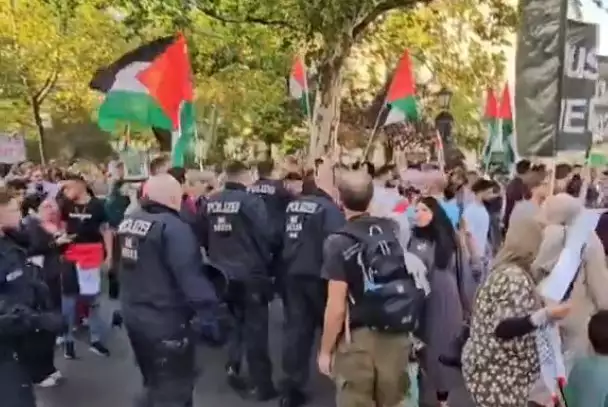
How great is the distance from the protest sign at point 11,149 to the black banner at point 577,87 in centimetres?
1550

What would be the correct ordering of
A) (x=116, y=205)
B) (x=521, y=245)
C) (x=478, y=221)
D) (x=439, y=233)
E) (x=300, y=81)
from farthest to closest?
(x=300, y=81)
(x=116, y=205)
(x=478, y=221)
(x=439, y=233)
(x=521, y=245)

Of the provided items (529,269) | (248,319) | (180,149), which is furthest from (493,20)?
(529,269)

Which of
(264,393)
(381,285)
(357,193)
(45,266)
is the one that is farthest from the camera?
(45,266)

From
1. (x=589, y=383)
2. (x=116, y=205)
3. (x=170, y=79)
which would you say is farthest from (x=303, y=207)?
(x=116, y=205)

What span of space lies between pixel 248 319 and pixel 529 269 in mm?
4609

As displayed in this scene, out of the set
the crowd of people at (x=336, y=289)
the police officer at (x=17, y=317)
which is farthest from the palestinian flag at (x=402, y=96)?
the police officer at (x=17, y=317)

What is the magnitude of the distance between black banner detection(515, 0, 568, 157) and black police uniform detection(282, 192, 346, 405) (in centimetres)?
263

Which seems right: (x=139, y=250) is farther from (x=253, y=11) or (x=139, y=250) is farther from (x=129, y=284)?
(x=253, y=11)

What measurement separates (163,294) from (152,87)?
4244 millimetres

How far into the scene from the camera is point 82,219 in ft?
37.1

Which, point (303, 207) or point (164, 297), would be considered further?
point (303, 207)

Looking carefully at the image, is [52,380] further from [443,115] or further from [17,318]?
[443,115]

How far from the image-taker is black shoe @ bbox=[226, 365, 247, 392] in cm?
1013

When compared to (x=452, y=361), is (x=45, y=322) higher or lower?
higher
